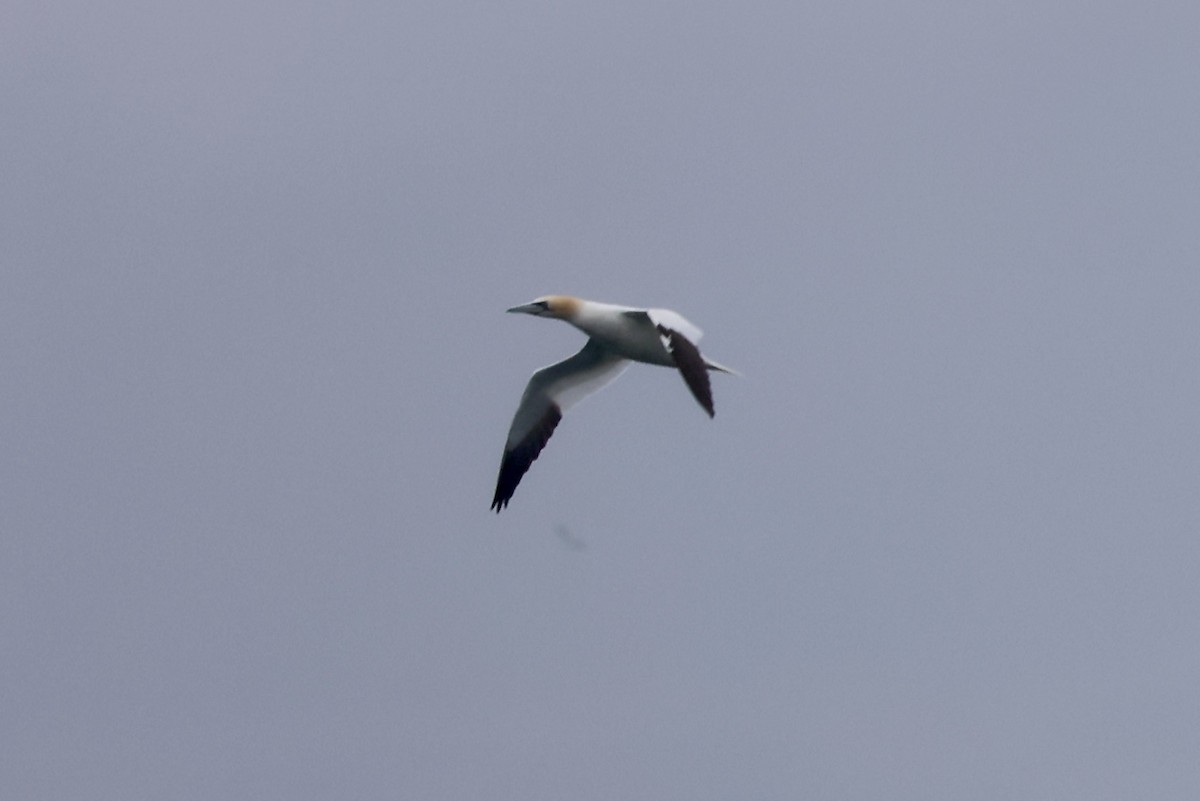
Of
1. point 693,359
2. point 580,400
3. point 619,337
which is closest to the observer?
point 693,359

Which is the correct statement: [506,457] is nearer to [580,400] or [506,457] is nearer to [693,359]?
[580,400]

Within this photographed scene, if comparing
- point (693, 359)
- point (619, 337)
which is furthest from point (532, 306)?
point (693, 359)

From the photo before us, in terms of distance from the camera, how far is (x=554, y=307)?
77.8 feet

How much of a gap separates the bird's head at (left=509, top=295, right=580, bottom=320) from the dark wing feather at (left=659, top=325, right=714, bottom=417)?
286cm

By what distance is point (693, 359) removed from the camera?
2016 cm

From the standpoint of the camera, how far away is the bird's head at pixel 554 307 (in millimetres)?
23453

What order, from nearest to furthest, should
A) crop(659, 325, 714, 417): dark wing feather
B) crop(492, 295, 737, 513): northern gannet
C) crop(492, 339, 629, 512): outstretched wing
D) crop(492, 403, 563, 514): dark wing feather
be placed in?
crop(659, 325, 714, 417): dark wing feather < crop(492, 295, 737, 513): northern gannet < crop(492, 339, 629, 512): outstretched wing < crop(492, 403, 563, 514): dark wing feather

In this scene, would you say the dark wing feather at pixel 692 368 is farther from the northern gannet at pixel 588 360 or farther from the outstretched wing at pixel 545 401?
the outstretched wing at pixel 545 401

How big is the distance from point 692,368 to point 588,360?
4773mm

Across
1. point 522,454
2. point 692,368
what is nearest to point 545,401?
point 522,454

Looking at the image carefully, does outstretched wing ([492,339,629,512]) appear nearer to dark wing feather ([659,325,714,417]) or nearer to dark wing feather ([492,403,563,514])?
dark wing feather ([492,403,563,514])

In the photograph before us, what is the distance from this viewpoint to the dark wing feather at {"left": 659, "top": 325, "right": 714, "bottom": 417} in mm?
19616

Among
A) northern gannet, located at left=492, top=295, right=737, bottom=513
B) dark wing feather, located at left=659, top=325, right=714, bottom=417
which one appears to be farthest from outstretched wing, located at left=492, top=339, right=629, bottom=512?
dark wing feather, located at left=659, top=325, right=714, bottom=417

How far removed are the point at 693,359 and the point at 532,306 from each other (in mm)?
4410
